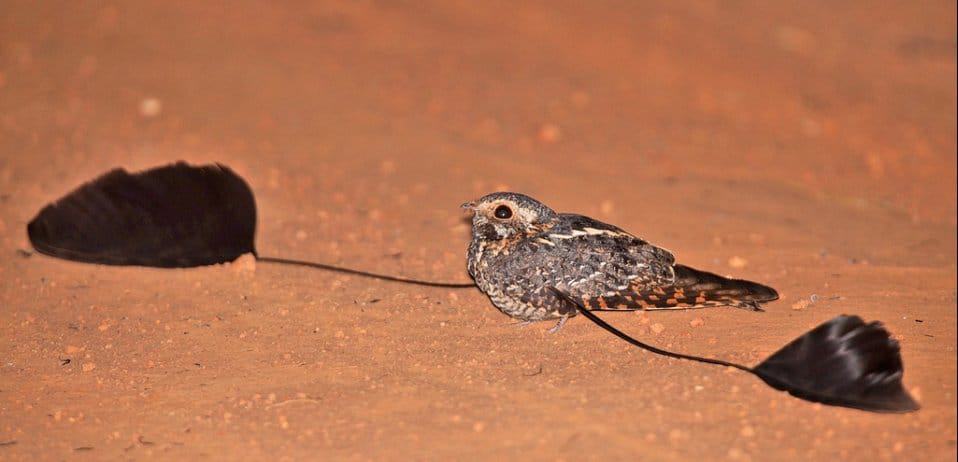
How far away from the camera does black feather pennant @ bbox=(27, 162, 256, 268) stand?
5098mm

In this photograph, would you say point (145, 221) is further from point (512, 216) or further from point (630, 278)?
point (630, 278)

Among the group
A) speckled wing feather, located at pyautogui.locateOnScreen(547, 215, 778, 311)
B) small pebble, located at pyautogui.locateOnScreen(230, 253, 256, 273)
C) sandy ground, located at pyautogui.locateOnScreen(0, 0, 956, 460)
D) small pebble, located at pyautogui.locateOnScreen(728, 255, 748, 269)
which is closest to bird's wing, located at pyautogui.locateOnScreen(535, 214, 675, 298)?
speckled wing feather, located at pyautogui.locateOnScreen(547, 215, 778, 311)

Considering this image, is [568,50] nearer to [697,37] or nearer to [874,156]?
[697,37]

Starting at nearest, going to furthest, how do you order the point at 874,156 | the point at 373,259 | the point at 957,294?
the point at 957,294 → the point at 373,259 → the point at 874,156

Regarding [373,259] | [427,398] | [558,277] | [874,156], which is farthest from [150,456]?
[874,156]

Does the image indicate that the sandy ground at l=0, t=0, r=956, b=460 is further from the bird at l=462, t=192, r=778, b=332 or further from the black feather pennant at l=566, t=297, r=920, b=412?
the bird at l=462, t=192, r=778, b=332

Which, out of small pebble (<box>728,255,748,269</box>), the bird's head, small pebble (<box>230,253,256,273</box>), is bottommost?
small pebble (<box>230,253,256,273</box>)

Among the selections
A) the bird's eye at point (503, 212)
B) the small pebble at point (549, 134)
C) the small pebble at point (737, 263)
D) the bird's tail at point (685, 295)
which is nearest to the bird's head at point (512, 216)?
the bird's eye at point (503, 212)

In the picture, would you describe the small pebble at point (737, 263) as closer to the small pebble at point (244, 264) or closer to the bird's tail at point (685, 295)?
the bird's tail at point (685, 295)

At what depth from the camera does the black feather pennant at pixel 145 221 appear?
510cm

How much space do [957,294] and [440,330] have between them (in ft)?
8.50

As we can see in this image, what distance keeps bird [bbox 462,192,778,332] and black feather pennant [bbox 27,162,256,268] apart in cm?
166

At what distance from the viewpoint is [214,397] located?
385 cm

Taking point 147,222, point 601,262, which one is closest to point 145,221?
point 147,222
